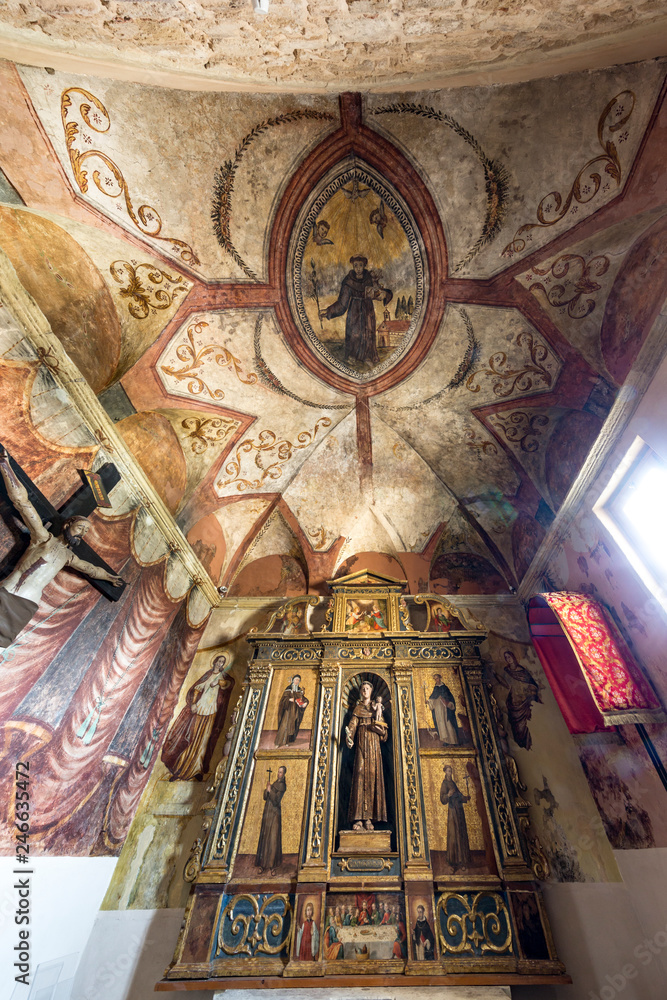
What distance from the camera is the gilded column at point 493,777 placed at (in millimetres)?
5688

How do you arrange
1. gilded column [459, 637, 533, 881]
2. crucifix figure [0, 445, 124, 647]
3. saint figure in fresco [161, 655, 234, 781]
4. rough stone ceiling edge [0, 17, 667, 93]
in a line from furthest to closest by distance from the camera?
saint figure in fresco [161, 655, 234, 781], gilded column [459, 637, 533, 881], crucifix figure [0, 445, 124, 647], rough stone ceiling edge [0, 17, 667, 93]

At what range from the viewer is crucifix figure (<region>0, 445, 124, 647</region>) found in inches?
180

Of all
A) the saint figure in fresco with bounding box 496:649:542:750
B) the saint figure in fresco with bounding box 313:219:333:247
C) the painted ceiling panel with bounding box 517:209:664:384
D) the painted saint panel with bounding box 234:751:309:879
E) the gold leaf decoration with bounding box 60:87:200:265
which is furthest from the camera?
the saint figure in fresco with bounding box 496:649:542:750

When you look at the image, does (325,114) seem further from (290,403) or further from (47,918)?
(47,918)

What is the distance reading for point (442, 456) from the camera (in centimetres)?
878

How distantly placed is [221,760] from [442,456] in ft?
22.0

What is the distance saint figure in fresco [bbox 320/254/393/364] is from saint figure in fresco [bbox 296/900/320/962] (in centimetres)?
815

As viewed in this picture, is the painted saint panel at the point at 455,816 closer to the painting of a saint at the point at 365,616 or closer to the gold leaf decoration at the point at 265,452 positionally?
the painting of a saint at the point at 365,616

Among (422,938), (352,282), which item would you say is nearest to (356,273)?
(352,282)

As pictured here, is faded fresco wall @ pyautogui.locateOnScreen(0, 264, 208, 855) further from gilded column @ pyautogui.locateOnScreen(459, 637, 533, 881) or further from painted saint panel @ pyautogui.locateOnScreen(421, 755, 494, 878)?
gilded column @ pyautogui.locateOnScreen(459, 637, 533, 881)

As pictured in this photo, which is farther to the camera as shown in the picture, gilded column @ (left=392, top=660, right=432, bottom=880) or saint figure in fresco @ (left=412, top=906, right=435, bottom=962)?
gilded column @ (left=392, top=660, right=432, bottom=880)

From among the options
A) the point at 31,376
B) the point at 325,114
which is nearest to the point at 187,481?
the point at 31,376

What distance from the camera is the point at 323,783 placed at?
657 centimetres

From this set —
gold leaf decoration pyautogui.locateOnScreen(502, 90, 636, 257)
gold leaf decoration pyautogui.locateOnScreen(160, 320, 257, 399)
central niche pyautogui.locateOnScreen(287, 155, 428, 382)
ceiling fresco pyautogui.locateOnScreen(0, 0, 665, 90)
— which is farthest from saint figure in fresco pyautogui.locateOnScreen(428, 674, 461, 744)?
ceiling fresco pyautogui.locateOnScreen(0, 0, 665, 90)
